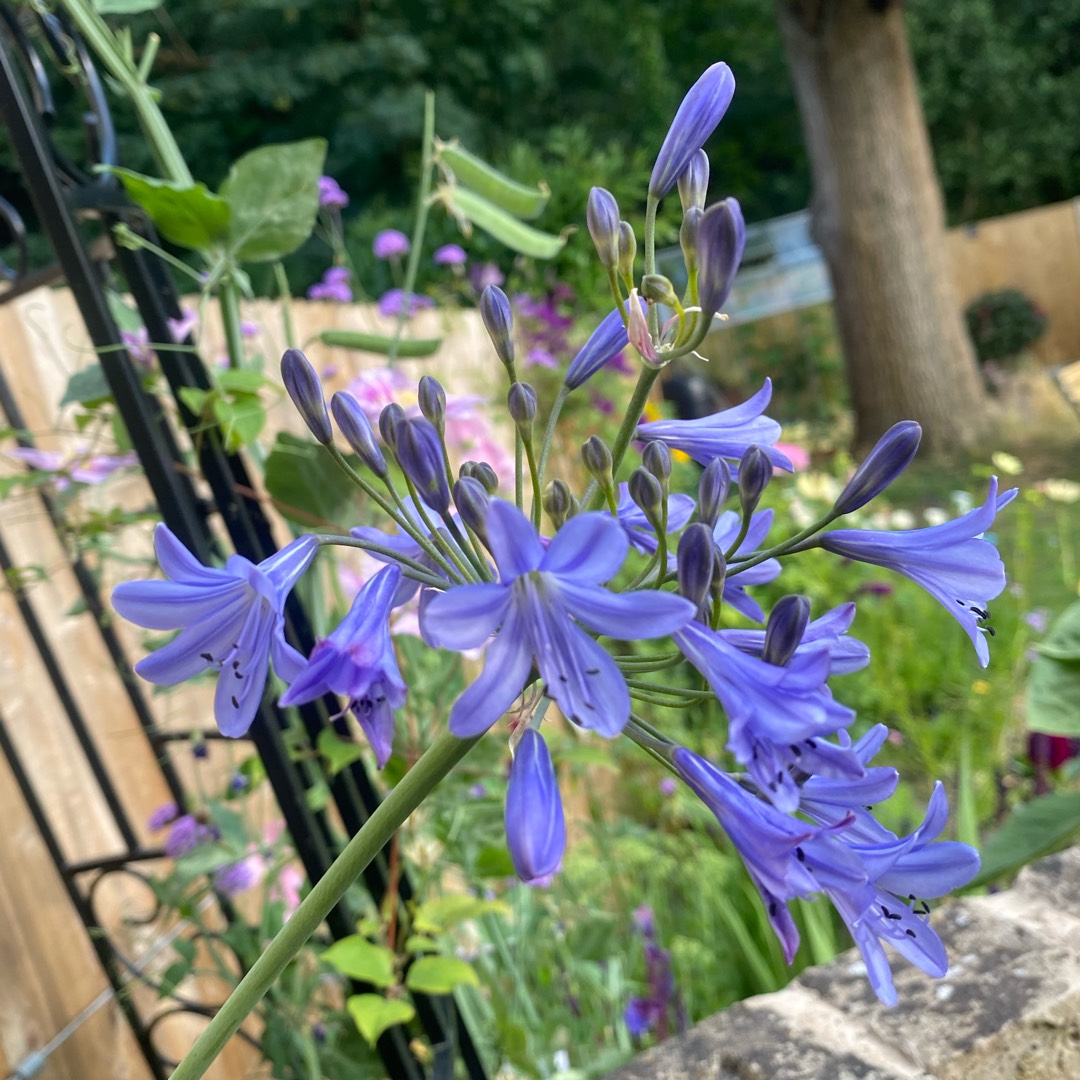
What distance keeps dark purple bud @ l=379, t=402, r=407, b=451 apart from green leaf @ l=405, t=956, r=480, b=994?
0.84 metres

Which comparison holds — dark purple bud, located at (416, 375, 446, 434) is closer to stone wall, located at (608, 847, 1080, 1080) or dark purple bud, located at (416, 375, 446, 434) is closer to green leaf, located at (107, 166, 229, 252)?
green leaf, located at (107, 166, 229, 252)

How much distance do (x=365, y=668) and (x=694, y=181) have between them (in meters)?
0.33

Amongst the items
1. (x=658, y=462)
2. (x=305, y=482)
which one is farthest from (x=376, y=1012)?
(x=658, y=462)

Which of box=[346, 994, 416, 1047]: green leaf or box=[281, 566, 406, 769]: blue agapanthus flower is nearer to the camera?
box=[281, 566, 406, 769]: blue agapanthus flower

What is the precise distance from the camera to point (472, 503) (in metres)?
0.48

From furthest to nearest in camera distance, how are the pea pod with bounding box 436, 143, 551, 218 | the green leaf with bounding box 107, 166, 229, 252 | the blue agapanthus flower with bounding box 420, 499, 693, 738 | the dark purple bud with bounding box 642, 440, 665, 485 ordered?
the pea pod with bounding box 436, 143, 551, 218, the green leaf with bounding box 107, 166, 229, 252, the dark purple bud with bounding box 642, 440, 665, 485, the blue agapanthus flower with bounding box 420, 499, 693, 738

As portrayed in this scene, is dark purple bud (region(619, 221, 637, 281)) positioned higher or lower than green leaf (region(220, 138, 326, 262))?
lower

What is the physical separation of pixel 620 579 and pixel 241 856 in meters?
1.98

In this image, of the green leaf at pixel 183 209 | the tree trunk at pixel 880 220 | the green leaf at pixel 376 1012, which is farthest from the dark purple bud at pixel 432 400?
the tree trunk at pixel 880 220

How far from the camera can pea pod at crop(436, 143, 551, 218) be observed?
55.2 inches

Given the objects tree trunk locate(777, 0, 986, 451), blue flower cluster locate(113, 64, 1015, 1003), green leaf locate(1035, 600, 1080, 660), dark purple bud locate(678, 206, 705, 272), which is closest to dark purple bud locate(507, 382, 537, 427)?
blue flower cluster locate(113, 64, 1015, 1003)

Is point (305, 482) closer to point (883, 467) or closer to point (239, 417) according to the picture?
point (239, 417)

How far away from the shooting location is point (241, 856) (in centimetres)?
132

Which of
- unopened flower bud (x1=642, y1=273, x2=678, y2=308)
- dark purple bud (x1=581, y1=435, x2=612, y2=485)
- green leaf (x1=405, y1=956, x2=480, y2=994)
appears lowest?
green leaf (x1=405, y1=956, x2=480, y2=994)
